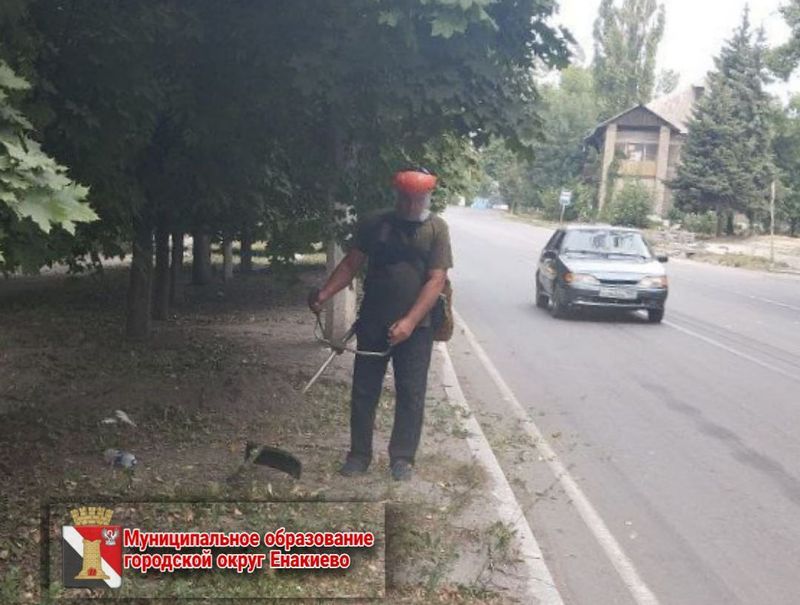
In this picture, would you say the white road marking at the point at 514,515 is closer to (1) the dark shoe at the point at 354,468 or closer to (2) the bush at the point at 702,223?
(1) the dark shoe at the point at 354,468

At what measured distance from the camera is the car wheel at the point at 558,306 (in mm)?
16734

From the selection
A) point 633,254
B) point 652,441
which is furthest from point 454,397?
point 633,254

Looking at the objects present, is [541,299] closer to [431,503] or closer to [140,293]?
[140,293]

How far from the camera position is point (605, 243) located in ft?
57.3

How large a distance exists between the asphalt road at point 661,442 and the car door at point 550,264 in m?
0.55

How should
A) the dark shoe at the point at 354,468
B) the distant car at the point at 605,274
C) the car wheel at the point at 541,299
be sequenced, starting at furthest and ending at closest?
the car wheel at the point at 541,299 < the distant car at the point at 605,274 < the dark shoe at the point at 354,468

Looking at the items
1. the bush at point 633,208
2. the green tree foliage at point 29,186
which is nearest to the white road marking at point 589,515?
the green tree foliage at point 29,186

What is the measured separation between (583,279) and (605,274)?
355 millimetres

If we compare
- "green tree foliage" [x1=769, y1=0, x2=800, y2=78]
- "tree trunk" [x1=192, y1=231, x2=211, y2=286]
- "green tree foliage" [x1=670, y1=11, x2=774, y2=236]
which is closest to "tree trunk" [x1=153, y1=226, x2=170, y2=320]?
"tree trunk" [x1=192, y1=231, x2=211, y2=286]

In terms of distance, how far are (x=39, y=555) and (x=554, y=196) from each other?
259 feet

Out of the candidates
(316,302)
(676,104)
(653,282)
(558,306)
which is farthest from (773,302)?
(676,104)

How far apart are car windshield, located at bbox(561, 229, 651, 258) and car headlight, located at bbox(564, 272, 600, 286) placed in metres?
0.94

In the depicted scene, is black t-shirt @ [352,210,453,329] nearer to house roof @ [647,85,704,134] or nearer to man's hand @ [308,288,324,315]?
man's hand @ [308,288,324,315]

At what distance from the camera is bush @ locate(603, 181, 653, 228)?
65.8 m
